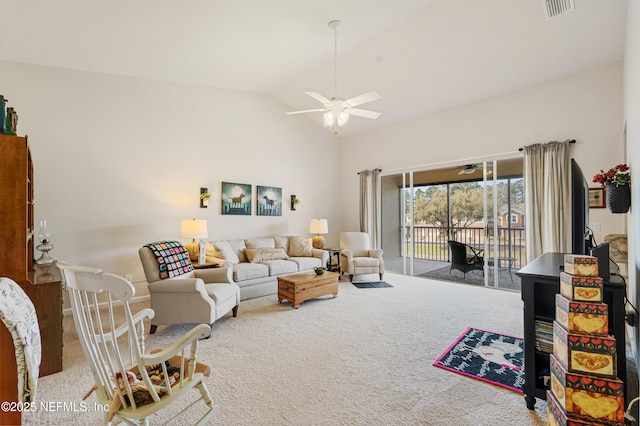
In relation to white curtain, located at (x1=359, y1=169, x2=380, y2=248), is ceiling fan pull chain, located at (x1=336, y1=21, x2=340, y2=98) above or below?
above

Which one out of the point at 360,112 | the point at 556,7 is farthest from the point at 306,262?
the point at 556,7

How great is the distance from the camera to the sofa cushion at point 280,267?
4.71m

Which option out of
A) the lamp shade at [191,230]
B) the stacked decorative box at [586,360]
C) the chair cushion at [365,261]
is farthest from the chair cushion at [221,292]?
the stacked decorative box at [586,360]

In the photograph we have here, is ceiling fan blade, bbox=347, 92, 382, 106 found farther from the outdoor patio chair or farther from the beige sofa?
the outdoor patio chair

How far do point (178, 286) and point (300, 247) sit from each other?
113 inches

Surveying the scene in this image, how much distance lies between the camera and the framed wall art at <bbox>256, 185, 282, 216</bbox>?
5748mm

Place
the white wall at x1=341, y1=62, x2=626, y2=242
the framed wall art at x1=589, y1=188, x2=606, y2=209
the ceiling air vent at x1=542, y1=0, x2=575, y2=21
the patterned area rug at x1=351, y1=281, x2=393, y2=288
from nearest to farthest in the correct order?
the ceiling air vent at x1=542, y1=0, x2=575, y2=21
the framed wall art at x1=589, y1=188, x2=606, y2=209
the white wall at x1=341, y1=62, x2=626, y2=242
the patterned area rug at x1=351, y1=281, x2=393, y2=288

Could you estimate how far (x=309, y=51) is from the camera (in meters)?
4.09

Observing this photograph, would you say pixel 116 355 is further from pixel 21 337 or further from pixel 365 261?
pixel 365 261

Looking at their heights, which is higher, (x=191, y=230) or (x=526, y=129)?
(x=526, y=129)

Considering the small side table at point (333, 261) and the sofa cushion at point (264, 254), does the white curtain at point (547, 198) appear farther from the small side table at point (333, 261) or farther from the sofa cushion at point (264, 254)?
the sofa cushion at point (264, 254)

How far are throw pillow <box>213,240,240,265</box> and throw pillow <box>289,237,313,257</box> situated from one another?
1145mm

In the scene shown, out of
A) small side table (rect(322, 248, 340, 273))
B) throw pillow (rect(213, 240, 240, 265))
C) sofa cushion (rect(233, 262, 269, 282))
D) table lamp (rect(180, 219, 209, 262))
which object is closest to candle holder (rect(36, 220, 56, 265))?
table lamp (rect(180, 219, 209, 262))

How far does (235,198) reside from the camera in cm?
540
